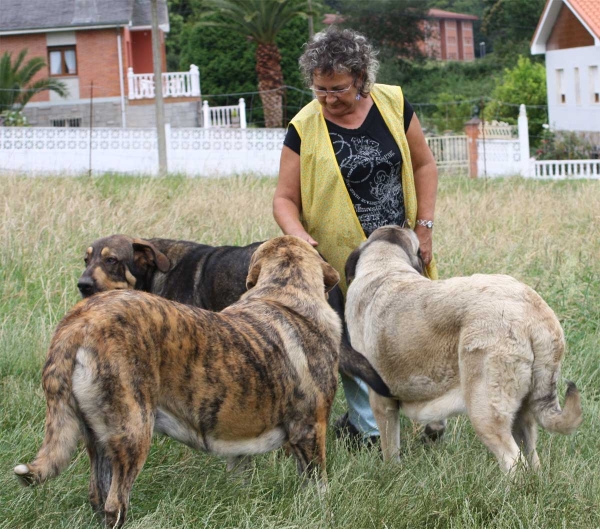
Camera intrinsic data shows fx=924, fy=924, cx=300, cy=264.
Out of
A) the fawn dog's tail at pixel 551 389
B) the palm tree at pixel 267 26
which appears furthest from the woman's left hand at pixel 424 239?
the palm tree at pixel 267 26

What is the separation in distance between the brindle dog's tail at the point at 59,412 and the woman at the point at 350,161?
1928mm

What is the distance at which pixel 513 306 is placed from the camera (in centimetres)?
412

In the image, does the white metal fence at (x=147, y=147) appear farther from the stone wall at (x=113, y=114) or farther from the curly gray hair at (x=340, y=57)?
the curly gray hair at (x=340, y=57)

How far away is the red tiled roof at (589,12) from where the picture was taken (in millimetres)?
33750

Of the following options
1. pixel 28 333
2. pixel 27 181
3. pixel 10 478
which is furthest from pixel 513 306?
pixel 27 181

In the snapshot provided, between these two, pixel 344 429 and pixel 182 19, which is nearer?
pixel 344 429

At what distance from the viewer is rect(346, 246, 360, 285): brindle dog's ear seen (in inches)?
197

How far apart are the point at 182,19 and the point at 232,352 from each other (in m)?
48.6

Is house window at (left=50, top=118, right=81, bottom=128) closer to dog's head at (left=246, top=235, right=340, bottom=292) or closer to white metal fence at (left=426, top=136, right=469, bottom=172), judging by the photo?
white metal fence at (left=426, top=136, right=469, bottom=172)

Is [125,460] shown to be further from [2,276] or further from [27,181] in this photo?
[27,181]

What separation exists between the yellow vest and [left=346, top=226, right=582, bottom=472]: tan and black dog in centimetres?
26

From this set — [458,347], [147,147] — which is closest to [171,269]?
[458,347]

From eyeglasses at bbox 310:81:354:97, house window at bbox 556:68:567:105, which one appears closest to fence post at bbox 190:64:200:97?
house window at bbox 556:68:567:105

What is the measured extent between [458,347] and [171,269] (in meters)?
2.55
